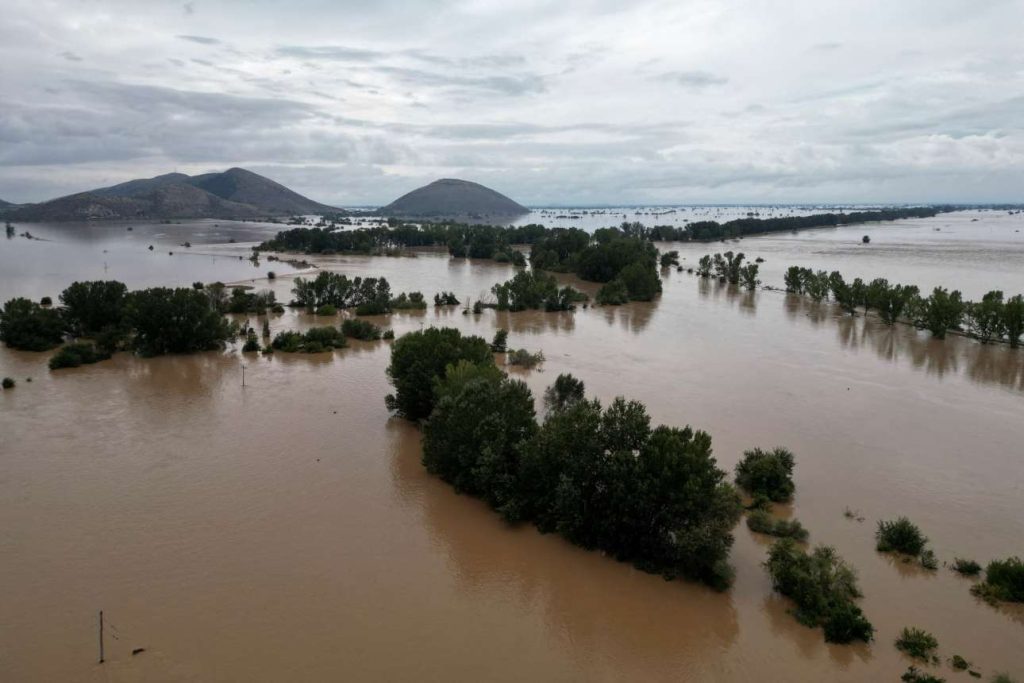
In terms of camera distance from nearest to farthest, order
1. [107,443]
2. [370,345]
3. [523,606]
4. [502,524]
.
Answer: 1. [523,606]
2. [502,524]
3. [107,443]
4. [370,345]

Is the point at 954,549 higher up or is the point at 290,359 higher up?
→ the point at 290,359

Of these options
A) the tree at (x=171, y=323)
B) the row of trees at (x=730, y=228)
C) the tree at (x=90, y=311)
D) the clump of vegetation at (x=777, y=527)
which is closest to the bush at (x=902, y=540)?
the clump of vegetation at (x=777, y=527)

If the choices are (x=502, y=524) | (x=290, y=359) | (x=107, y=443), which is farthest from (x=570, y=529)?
(x=290, y=359)

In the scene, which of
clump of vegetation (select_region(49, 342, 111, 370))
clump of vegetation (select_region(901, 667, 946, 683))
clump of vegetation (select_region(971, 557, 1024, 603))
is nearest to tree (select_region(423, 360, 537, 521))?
clump of vegetation (select_region(901, 667, 946, 683))

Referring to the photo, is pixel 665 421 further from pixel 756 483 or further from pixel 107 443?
pixel 107 443

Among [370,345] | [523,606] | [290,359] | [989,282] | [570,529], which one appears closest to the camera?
[523,606]

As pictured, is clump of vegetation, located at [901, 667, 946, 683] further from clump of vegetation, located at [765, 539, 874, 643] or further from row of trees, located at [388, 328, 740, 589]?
row of trees, located at [388, 328, 740, 589]

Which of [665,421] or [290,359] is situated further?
[290,359]

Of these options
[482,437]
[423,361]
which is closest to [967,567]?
[482,437]
